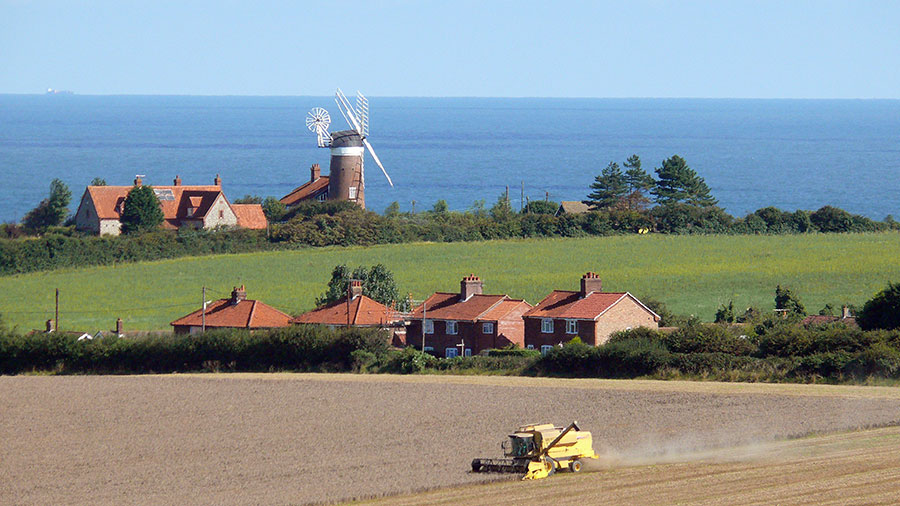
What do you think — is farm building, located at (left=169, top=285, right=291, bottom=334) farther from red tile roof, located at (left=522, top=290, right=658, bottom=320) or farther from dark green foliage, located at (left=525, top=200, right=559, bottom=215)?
dark green foliage, located at (left=525, top=200, right=559, bottom=215)

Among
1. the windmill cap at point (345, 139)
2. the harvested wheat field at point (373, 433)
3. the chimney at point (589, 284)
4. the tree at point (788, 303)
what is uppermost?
the windmill cap at point (345, 139)

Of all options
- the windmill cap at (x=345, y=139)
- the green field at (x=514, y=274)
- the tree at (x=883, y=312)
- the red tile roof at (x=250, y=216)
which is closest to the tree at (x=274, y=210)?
the red tile roof at (x=250, y=216)

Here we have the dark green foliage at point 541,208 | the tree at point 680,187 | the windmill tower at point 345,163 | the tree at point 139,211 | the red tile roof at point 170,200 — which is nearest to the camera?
the tree at point 139,211

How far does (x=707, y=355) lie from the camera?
44938mm

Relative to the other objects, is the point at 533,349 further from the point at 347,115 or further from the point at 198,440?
the point at 347,115

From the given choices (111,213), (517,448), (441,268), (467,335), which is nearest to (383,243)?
(441,268)

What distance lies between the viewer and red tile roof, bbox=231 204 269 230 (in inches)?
4021

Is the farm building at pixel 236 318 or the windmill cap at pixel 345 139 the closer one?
the farm building at pixel 236 318

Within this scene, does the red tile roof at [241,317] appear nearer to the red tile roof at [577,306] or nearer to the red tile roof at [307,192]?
the red tile roof at [577,306]

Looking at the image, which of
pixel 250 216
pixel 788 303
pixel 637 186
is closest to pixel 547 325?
pixel 788 303

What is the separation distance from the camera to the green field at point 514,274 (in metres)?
68.9

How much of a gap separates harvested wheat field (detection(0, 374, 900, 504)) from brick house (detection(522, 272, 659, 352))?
320 inches

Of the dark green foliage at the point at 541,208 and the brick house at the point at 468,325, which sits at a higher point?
the dark green foliage at the point at 541,208

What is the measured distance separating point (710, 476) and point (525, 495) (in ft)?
13.0
